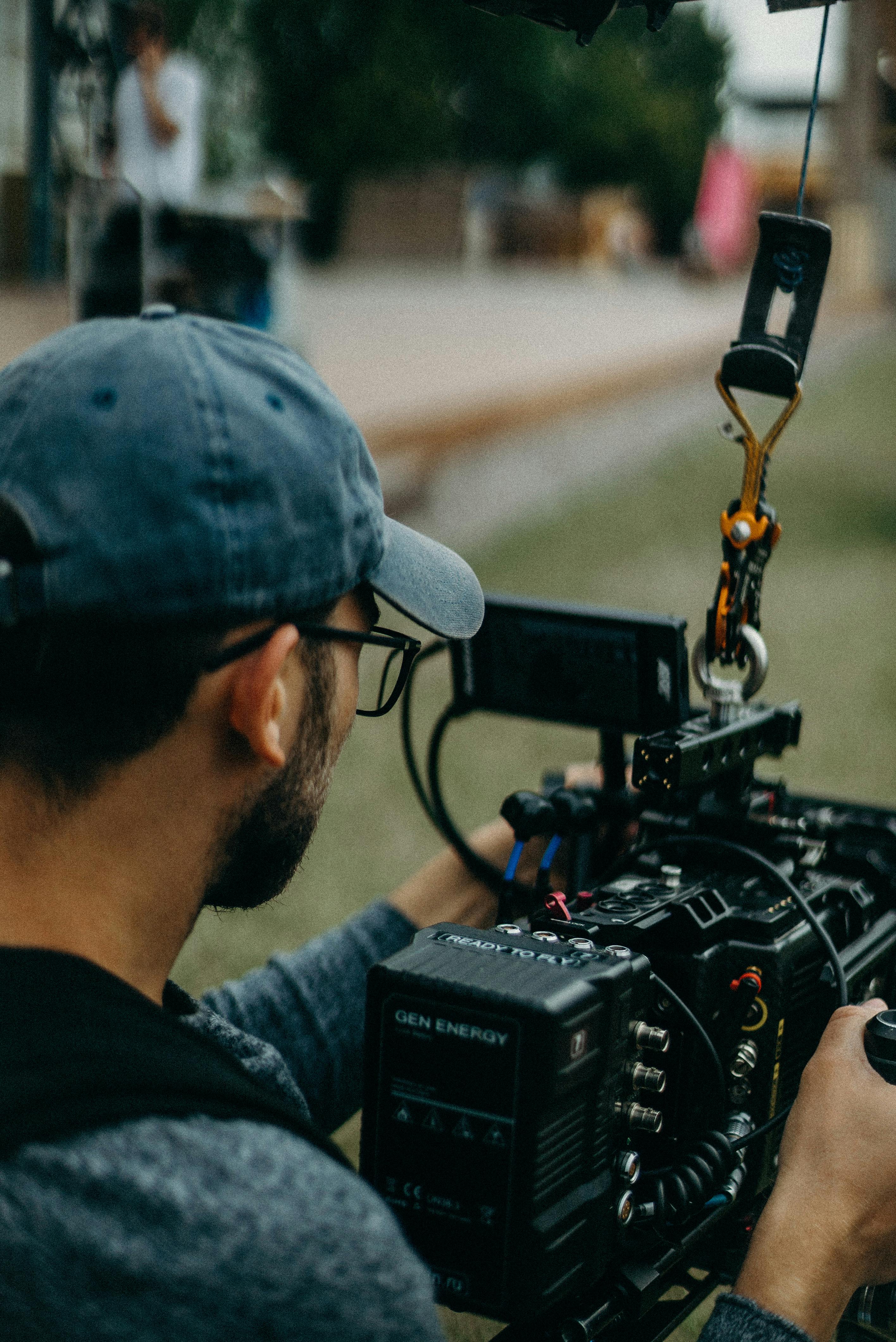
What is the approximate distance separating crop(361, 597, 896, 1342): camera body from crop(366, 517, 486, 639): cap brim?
0.66 ft

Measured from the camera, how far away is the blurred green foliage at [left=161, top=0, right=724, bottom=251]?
25.7 metres

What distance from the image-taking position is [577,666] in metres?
1.49

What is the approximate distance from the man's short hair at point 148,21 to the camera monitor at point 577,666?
7.33 m

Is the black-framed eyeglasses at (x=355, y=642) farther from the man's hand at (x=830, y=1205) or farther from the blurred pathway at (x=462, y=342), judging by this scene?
the blurred pathway at (x=462, y=342)

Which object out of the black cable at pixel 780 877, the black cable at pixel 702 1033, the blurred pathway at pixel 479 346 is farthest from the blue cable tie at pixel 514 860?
the blurred pathway at pixel 479 346

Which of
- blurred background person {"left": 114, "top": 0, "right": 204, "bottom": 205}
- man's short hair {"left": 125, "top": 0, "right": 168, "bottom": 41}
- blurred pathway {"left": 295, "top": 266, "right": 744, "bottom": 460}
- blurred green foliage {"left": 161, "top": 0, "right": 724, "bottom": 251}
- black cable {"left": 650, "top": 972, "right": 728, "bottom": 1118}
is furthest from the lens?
blurred green foliage {"left": 161, "top": 0, "right": 724, "bottom": 251}

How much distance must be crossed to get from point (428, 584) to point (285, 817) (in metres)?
0.24

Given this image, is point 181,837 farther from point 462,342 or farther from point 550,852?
point 462,342

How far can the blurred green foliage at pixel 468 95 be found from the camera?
1011 inches

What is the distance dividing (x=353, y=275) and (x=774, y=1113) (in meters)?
19.5

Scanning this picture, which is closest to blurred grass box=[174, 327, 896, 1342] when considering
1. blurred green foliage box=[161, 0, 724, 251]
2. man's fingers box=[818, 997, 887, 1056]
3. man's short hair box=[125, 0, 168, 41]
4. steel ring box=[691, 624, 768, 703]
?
steel ring box=[691, 624, 768, 703]

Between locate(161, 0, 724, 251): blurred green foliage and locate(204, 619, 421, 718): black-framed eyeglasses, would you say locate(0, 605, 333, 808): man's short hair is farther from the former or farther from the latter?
locate(161, 0, 724, 251): blurred green foliage

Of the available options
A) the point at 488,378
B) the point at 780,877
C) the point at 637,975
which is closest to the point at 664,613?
the point at 488,378

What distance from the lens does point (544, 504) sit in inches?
403
